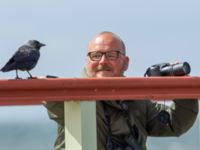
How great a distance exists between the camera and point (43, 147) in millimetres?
4270

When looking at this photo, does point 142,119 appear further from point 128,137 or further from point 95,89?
point 95,89

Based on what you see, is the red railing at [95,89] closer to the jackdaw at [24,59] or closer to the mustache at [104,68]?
the jackdaw at [24,59]

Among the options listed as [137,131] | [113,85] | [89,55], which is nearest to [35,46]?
[89,55]

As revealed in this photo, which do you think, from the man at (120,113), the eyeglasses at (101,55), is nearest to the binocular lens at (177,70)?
the man at (120,113)

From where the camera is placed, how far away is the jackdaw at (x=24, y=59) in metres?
4.68

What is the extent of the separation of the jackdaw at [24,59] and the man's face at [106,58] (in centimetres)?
44

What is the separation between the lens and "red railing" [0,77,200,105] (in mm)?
3363

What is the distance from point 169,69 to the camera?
13.5 ft

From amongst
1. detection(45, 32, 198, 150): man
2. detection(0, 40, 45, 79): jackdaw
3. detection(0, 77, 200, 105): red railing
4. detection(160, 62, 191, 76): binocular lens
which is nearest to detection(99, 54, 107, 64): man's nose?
detection(45, 32, 198, 150): man

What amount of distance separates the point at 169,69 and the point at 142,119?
99cm

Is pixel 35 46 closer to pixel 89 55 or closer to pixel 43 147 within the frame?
pixel 89 55

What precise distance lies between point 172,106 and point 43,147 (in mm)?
1180

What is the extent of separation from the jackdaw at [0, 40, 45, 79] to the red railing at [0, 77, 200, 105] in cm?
109

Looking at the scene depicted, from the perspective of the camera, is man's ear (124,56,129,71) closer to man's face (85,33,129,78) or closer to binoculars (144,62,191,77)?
man's face (85,33,129,78)
